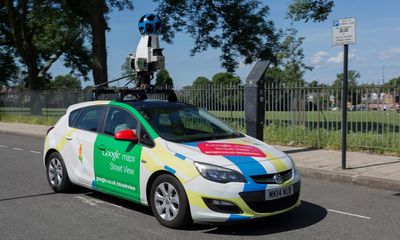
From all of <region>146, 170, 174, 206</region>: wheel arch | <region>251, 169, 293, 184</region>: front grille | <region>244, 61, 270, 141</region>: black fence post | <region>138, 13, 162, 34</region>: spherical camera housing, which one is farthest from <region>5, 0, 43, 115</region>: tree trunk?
<region>251, 169, 293, 184</region>: front grille

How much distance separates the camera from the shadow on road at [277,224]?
548cm

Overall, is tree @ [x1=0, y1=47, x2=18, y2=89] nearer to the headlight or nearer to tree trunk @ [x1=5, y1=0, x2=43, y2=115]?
tree trunk @ [x1=5, y1=0, x2=43, y2=115]

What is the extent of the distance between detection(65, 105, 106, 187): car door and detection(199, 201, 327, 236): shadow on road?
2.25 meters

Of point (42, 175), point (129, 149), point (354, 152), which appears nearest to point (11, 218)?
point (129, 149)

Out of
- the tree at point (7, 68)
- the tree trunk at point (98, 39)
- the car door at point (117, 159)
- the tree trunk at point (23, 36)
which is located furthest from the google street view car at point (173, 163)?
the tree at point (7, 68)

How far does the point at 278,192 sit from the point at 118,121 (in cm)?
250

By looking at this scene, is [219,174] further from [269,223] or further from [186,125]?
[186,125]

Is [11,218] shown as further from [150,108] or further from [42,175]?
[42,175]

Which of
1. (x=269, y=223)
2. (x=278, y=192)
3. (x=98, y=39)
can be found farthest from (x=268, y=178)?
(x=98, y=39)

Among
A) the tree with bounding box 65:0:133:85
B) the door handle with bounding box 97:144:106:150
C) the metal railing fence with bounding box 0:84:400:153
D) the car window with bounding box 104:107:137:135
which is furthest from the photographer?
the tree with bounding box 65:0:133:85

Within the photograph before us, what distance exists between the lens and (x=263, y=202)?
5262mm

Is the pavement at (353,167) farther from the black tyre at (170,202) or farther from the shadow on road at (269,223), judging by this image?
the black tyre at (170,202)

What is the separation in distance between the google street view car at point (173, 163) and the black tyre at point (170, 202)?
11mm

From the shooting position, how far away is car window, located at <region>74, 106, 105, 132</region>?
6.98 metres
